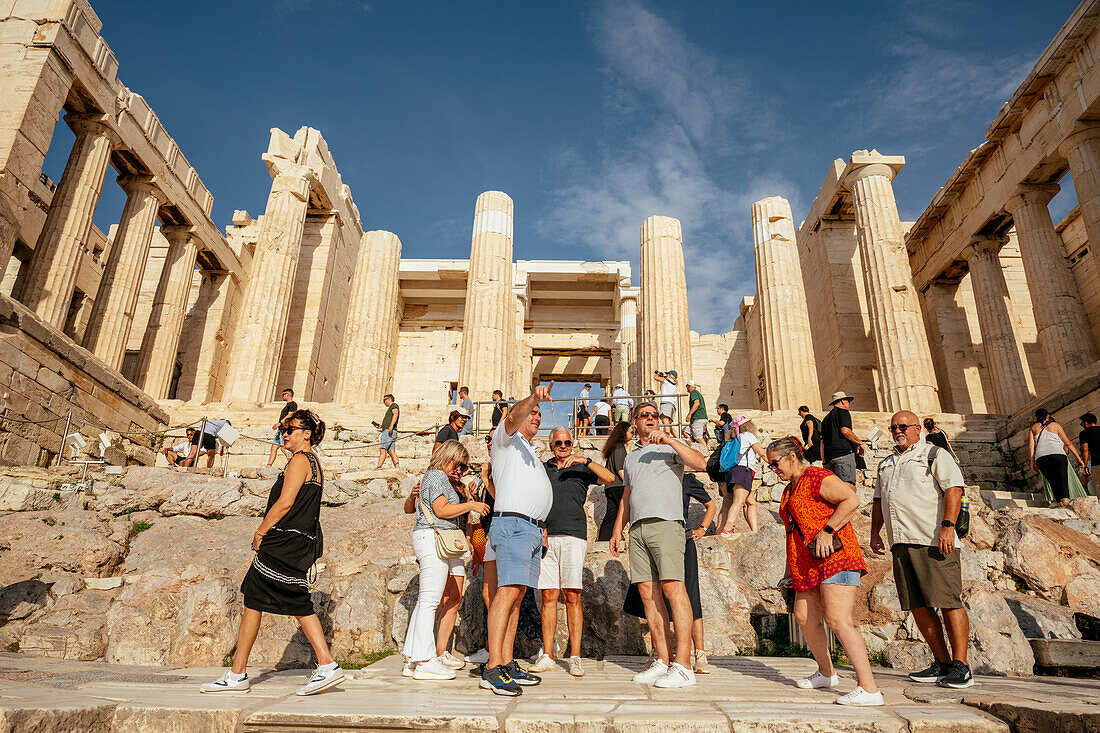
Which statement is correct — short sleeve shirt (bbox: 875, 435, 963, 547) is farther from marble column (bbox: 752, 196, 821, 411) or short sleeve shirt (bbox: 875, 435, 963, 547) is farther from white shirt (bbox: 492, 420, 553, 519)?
marble column (bbox: 752, 196, 821, 411)

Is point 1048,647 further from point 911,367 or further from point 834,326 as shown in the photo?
point 834,326

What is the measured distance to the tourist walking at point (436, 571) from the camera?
4.14 m

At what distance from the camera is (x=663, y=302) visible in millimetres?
18734

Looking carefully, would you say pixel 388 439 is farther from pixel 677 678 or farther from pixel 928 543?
pixel 928 543

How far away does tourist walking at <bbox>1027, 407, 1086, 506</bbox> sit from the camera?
30.4ft

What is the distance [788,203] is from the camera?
21031 mm

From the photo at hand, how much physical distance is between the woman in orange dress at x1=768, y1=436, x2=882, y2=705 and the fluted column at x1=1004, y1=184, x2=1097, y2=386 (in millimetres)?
14876

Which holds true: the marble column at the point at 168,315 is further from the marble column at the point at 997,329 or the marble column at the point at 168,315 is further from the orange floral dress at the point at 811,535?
the marble column at the point at 997,329

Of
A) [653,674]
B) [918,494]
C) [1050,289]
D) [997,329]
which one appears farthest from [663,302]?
[653,674]

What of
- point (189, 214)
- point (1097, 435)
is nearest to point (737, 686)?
point (1097, 435)

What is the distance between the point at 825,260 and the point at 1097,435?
1376cm

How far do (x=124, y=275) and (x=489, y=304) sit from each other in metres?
10.7

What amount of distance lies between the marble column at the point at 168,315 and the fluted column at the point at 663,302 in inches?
589

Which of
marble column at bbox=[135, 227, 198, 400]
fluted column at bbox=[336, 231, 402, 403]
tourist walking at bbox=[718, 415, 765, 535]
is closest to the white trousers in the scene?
tourist walking at bbox=[718, 415, 765, 535]
